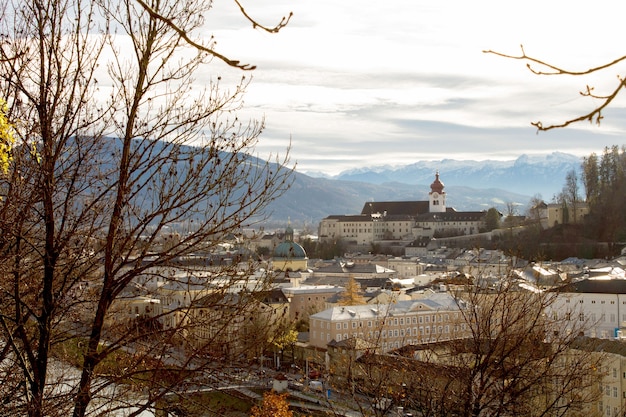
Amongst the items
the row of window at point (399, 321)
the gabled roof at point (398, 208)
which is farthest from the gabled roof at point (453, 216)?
the row of window at point (399, 321)

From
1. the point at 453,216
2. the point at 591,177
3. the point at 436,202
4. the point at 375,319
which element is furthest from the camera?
the point at 436,202

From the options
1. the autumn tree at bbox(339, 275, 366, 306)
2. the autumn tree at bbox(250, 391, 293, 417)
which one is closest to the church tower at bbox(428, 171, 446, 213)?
the autumn tree at bbox(339, 275, 366, 306)

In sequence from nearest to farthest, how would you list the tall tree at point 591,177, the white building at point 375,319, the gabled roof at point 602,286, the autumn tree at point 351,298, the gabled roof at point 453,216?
1. the white building at point 375,319
2. the gabled roof at point 602,286
3. the autumn tree at point 351,298
4. the tall tree at point 591,177
5. the gabled roof at point 453,216

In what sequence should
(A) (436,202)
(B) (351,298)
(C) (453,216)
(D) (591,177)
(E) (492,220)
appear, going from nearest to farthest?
(B) (351,298) < (D) (591,177) < (E) (492,220) < (C) (453,216) < (A) (436,202)

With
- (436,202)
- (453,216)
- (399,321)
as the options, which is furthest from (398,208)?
→ (399,321)

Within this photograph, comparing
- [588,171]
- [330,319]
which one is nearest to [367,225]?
Result: [588,171]

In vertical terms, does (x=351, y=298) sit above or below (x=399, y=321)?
above


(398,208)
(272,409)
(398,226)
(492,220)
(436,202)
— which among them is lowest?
(272,409)

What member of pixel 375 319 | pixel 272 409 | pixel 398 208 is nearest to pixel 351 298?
pixel 375 319

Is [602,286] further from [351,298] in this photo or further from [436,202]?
[436,202]

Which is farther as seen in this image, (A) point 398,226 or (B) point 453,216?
(A) point 398,226

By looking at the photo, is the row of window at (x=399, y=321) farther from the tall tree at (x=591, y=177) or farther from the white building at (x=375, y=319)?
the tall tree at (x=591, y=177)

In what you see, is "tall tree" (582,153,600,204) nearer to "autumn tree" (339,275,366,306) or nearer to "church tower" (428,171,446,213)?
"autumn tree" (339,275,366,306)

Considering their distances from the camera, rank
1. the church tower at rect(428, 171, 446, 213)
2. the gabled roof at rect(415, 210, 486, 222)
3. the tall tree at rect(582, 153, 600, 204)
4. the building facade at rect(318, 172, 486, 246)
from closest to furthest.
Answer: the tall tree at rect(582, 153, 600, 204)
the gabled roof at rect(415, 210, 486, 222)
the building facade at rect(318, 172, 486, 246)
the church tower at rect(428, 171, 446, 213)
